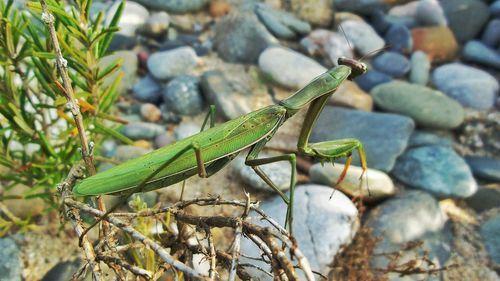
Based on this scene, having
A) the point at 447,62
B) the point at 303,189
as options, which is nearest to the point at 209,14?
the point at 447,62

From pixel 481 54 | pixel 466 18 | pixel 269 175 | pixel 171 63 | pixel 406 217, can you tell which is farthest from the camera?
pixel 466 18

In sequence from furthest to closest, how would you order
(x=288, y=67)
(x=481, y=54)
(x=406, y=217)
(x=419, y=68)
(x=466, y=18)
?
1. (x=466, y=18)
2. (x=481, y=54)
3. (x=419, y=68)
4. (x=288, y=67)
5. (x=406, y=217)

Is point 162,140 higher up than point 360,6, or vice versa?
point 360,6

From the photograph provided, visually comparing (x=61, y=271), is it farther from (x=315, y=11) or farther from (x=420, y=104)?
(x=315, y=11)

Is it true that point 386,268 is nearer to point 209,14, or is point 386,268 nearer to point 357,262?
point 357,262

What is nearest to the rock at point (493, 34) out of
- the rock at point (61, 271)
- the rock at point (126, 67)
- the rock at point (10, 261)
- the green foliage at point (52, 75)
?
the rock at point (126, 67)

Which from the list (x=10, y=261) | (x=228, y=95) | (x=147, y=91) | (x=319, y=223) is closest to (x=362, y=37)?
(x=228, y=95)

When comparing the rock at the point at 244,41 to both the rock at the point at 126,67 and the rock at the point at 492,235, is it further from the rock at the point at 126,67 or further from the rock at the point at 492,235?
the rock at the point at 492,235
